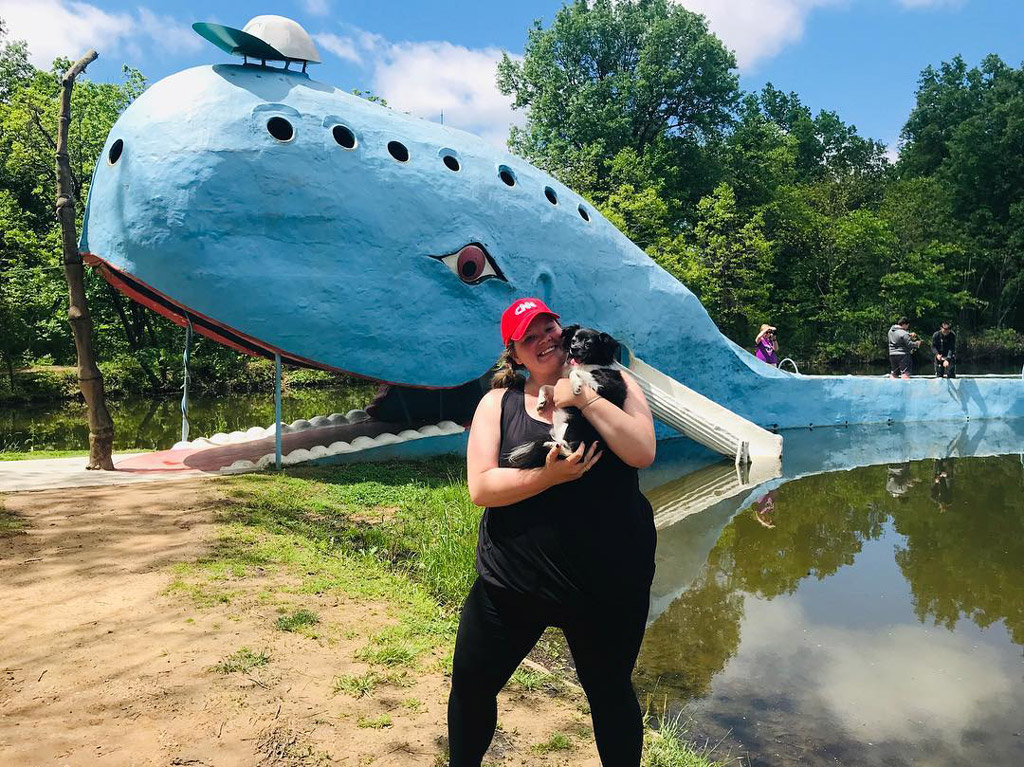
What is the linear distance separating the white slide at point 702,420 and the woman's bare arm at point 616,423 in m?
8.07

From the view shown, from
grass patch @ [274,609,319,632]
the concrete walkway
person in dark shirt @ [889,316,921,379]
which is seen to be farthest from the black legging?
person in dark shirt @ [889,316,921,379]

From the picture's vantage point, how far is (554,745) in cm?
268

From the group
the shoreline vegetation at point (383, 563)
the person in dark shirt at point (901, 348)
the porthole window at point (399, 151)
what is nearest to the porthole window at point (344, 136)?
the porthole window at point (399, 151)

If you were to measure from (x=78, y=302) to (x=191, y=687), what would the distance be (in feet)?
17.6

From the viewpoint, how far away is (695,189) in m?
27.6

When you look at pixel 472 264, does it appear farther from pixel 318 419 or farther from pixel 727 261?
pixel 727 261

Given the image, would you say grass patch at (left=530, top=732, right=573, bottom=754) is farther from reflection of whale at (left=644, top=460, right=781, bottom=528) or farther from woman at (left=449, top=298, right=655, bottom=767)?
reflection of whale at (left=644, top=460, right=781, bottom=528)

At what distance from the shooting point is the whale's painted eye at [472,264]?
8.42 meters

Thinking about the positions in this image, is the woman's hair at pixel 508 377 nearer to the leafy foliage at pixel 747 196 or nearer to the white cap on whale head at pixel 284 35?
the white cap on whale head at pixel 284 35

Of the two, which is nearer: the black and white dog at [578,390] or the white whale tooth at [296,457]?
the black and white dog at [578,390]

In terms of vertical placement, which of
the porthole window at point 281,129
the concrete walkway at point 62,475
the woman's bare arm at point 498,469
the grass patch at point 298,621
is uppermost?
the porthole window at point 281,129

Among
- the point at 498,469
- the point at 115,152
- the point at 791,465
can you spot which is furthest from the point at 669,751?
the point at 791,465

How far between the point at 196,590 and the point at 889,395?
13629 mm

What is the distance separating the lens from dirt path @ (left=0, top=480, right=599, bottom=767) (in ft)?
8.10
